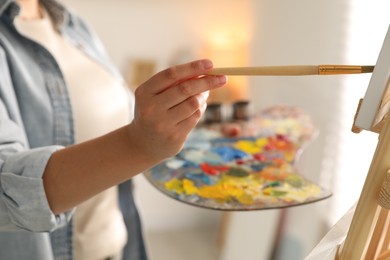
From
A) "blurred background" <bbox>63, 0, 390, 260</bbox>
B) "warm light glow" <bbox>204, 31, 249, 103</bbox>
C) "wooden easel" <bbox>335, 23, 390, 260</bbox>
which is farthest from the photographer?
"warm light glow" <bbox>204, 31, 249, 103</bbox>

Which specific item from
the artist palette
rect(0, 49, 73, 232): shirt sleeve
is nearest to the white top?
the artist palette

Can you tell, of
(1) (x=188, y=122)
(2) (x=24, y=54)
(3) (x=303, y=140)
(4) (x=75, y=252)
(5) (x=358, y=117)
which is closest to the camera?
(5) (x=358, y=117)

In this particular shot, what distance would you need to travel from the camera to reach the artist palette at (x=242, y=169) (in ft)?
2.72

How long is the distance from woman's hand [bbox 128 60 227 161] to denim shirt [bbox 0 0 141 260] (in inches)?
5.7

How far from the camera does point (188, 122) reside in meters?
0.62

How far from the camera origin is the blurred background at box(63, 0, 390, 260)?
1580mm

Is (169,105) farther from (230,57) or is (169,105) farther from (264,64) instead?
(230,57)

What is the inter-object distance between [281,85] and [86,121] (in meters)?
1.31

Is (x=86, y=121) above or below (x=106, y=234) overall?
above

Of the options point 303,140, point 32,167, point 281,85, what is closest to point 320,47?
point 281,85

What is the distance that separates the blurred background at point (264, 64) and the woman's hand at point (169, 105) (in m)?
0.97

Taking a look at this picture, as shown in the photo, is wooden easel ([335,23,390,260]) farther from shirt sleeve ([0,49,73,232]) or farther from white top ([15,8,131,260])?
white top ([15,8,131,260])

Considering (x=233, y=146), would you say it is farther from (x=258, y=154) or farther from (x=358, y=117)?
(x=358, y=117)

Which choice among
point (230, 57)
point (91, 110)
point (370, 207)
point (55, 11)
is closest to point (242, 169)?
point (91, 110)
